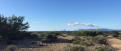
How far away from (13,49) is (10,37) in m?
22.2

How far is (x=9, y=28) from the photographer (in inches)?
1797

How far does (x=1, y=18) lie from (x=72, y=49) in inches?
1044

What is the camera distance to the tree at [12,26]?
44.3m

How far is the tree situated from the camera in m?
44.3

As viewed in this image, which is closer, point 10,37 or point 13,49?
point 13,49

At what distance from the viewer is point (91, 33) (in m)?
73.0

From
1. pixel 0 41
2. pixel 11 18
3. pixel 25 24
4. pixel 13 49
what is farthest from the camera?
pixel 25 24

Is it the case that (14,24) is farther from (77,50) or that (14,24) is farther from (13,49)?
(77,50)

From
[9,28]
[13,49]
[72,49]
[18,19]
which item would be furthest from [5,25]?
[72,49]

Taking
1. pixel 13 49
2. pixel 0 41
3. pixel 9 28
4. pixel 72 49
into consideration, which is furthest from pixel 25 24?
pixel 72 49

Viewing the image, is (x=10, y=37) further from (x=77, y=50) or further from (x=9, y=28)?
(x=77, y=50)

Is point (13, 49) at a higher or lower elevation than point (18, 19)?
lower

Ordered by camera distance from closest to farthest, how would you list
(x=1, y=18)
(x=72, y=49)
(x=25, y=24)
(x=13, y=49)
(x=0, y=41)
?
(x=72, y=49), (x=13, y=49), (x=0, y=41), (x=1, y=18), (x=25, y=24)

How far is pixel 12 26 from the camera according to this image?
1837 inches
